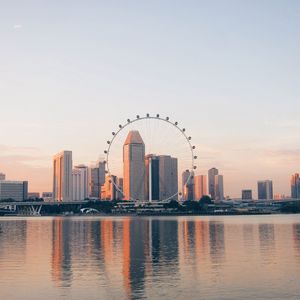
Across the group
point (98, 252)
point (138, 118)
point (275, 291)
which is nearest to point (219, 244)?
point (98, 252)

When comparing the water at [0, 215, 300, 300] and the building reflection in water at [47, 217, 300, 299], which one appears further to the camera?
the building reflection in water at [47, 217, 300, 299]

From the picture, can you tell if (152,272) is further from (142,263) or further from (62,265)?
(62,265)

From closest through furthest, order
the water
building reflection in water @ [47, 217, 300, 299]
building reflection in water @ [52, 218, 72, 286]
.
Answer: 1. the water
2. building reflection in water @ [47, 217, 300, 299]
3. building reflection in water @ [52, 218, 72, 286]

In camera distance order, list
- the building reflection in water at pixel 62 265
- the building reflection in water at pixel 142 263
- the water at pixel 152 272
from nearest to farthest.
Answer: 1. the water at pixel 152 272
2. the building reflection in water at pixel 142 263
3. the building reflection in water at pixel 62 265

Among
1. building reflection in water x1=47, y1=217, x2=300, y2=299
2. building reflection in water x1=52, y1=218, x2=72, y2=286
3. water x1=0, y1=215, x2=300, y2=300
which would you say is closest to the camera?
water x1=0, y1=215, x2=300, y2=300

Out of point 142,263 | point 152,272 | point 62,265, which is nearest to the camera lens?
point 152,272

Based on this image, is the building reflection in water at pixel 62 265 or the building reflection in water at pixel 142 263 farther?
the building reflection in water at pixel 62 265

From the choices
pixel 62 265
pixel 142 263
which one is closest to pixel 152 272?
pixel 142 263

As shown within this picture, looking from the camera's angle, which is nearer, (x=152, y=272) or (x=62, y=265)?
(x=152, y=272)

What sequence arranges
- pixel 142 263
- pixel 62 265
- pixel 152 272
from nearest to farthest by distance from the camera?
pixel 152 272 < pixel 62 265 < pixel 142 263

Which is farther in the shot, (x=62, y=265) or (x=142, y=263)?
(x=142, y=263)

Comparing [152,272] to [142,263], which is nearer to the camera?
[152,272]

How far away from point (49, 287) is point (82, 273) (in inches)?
176

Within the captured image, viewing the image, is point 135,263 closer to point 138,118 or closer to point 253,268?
point 253,268
